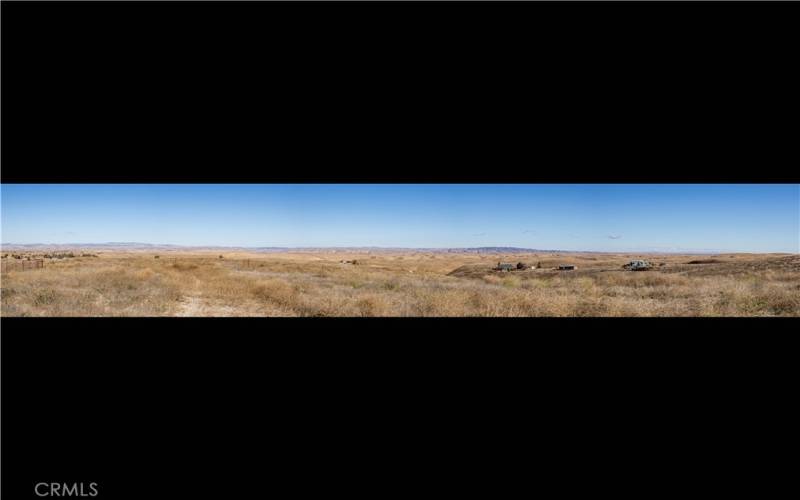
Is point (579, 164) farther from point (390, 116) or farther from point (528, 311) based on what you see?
point (528, 311)

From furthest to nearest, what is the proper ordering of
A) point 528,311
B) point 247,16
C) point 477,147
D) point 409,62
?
point 528,311 → point 477,147 → point 409,62 → point 247,16

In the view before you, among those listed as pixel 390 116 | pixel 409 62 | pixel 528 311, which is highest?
pixel 409 62

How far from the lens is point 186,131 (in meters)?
1.88
